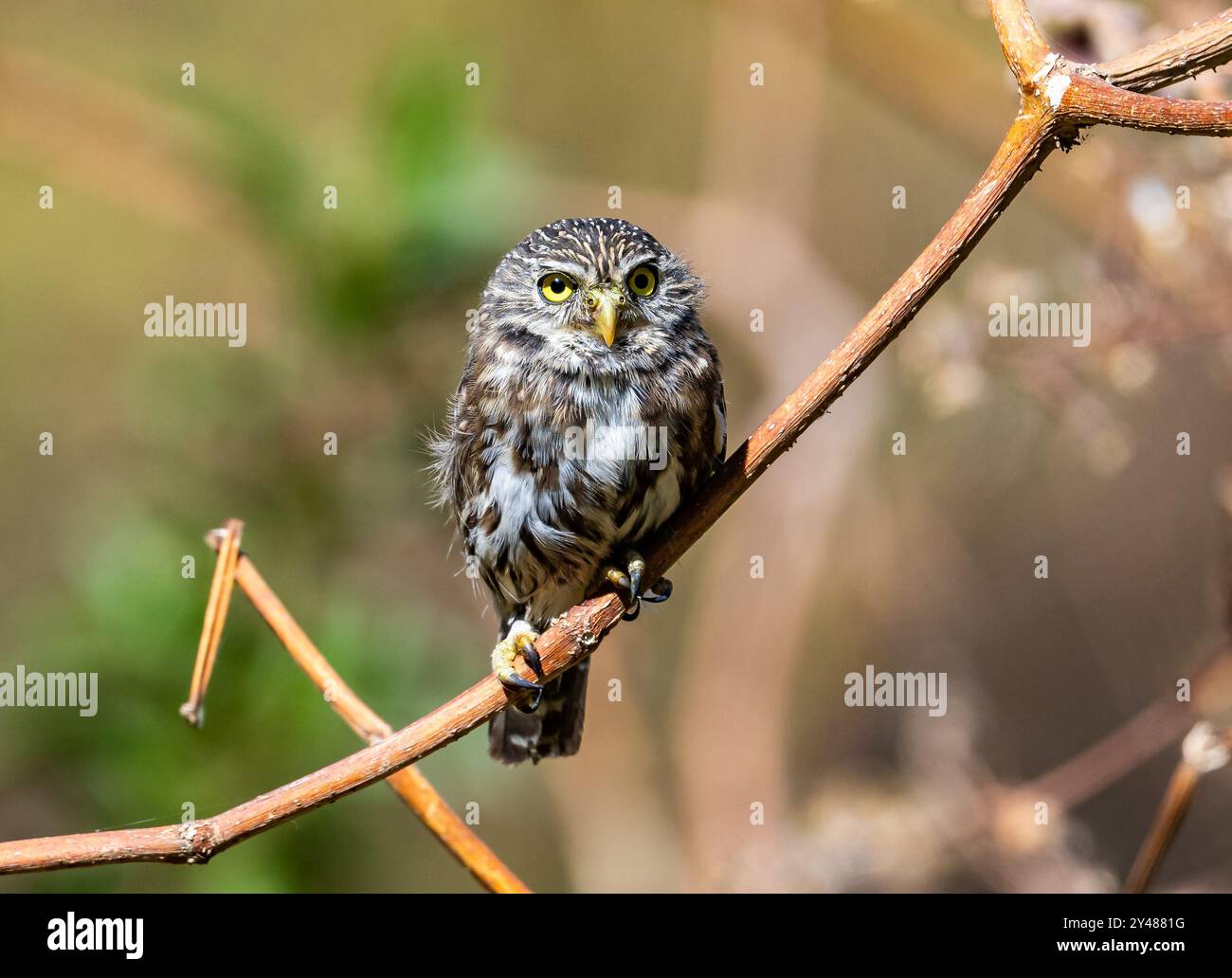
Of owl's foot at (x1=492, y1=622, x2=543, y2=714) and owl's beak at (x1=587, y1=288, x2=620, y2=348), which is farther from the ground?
owl's beak at (x1=587, y1=288, x2=620, y2=348)

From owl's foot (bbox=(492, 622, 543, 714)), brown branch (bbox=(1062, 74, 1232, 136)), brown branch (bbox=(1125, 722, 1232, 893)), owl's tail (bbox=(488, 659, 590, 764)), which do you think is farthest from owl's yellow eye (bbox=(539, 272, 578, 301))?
brown branch (bbox=(1125, 722, 1232, 893))

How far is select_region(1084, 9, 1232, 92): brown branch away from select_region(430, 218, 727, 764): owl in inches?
64.7

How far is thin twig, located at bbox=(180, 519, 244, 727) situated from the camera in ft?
8.61

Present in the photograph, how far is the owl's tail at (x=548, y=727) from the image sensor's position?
425cm

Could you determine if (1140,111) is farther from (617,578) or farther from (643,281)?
(643,281)

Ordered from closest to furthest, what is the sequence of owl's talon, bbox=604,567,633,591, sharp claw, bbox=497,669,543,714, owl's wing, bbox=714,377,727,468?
sharp claw, bbox=497,669,543,714 < owl's talon, bbox=604,567,633,591 < owl's wing, bbox=714,377,727,468

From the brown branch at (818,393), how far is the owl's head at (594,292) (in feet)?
3.88

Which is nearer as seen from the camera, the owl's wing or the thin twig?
the thin twig

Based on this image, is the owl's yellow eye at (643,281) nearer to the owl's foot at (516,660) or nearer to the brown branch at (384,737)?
the owl's foot at (516,660)

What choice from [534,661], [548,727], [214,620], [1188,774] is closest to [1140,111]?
[1188,774]

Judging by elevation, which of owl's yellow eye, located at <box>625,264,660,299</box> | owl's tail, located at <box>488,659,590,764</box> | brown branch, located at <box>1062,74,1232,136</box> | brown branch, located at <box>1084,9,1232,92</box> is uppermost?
owl's yellow eye, located at <box>625,264,660,299</box>

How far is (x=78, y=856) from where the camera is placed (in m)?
2.21

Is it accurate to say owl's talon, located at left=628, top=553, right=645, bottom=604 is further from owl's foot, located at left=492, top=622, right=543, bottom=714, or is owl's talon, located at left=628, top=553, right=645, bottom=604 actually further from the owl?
owl's foot, located at left=492, top=622, right=543, bottom=714

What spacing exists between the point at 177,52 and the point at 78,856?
6368mm
